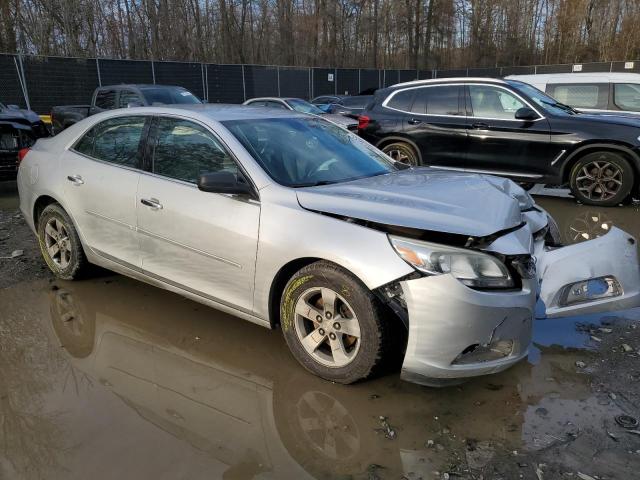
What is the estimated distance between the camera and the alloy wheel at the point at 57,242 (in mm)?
4582

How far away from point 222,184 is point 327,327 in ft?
3.46

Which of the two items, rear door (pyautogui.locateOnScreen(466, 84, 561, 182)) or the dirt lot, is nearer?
the dirt lot

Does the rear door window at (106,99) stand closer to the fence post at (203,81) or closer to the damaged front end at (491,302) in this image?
the damaged front end at (491,302)

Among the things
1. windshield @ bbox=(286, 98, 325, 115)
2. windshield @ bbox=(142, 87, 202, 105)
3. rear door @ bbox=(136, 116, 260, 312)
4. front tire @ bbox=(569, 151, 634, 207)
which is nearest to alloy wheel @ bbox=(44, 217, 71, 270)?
rear door @ bbox=(136, 116, 260, 312)

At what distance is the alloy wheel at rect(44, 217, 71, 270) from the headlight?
314 centimetres

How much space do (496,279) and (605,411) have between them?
95 cm

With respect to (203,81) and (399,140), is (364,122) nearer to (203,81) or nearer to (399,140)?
(399,140)

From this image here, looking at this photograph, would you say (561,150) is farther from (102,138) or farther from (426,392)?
(102,138)

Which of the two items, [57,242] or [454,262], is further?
[57,242]

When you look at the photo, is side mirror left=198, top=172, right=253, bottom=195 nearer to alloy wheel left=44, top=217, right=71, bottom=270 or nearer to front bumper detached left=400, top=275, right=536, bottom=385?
front bumper detached left=400, top=275, right=536, bottom=385

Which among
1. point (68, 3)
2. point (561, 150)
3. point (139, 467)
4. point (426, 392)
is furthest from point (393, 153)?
point (68, 3)

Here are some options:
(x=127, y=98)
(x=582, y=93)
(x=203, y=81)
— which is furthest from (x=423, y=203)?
(x=203, y=81)

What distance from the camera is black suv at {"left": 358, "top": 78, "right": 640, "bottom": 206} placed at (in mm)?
7254

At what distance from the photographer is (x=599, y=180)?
24.2ft
